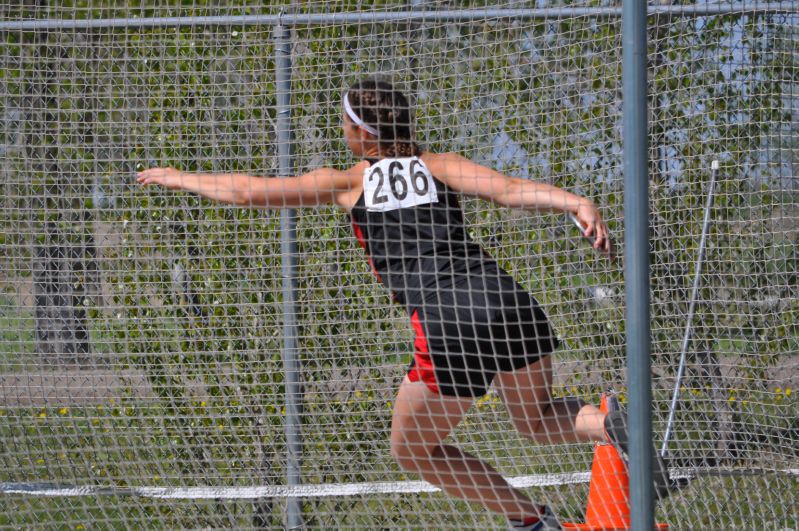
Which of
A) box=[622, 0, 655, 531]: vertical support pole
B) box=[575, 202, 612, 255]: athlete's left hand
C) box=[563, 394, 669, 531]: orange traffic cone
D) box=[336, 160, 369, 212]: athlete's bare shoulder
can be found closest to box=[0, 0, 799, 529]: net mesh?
box=[563, 394, 669, 531]: orange traffic cone

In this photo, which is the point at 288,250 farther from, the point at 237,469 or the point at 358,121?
the point at 237,469

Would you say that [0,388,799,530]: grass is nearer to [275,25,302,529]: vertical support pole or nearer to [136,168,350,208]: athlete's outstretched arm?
[275,25,302,529]: vertical support pole

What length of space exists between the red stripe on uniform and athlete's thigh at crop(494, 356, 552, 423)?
0.94 feet

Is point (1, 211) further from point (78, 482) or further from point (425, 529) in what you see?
point (425, 529)

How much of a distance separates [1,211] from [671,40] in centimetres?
318

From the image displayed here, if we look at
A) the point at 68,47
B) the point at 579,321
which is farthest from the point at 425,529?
the point at 68,47

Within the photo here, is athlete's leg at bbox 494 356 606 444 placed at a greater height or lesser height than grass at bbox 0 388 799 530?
greater

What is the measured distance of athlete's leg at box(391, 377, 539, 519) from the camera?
331 centimetres

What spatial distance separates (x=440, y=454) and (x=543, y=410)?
0.42 m

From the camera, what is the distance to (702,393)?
429cm

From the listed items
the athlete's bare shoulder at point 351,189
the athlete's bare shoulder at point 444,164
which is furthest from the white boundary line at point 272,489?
the athlete's bare shoulder at point 444,164

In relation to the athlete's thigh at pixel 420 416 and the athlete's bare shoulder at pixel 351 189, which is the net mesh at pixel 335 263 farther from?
the athlete's thigh at pixel 420 416

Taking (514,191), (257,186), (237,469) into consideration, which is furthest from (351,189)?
(237,469)

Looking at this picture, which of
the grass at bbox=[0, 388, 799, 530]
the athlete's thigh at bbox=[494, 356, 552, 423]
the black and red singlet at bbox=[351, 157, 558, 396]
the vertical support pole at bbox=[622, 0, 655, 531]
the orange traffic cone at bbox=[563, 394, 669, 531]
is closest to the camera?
the vertical support pole at bbox=[622, 0, 655, 531]
